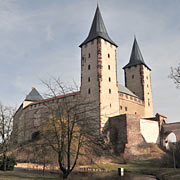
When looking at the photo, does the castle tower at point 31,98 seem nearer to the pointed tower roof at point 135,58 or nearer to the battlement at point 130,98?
the pointed tower roof at point 135,58

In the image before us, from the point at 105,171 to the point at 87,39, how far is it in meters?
24.1

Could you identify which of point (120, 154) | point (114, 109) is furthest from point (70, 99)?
point (114, 109)

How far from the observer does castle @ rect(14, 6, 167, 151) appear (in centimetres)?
3462

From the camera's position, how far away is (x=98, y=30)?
1671 inches

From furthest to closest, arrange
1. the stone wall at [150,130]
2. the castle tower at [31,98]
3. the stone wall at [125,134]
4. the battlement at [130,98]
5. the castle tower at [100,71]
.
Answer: the castle tower at [31,98] → the battlement at [130,98] → the castle tower at [100,71] → the stone wall at [150,130] → the stone wall at [125,134]

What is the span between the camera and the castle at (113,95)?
34.6 metres

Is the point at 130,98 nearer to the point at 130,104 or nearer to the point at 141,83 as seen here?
the point at 130,104

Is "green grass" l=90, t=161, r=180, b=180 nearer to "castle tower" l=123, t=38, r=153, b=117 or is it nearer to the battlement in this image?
the battlement

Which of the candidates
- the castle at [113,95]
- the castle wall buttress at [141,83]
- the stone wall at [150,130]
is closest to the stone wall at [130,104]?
the castle at [113,95]

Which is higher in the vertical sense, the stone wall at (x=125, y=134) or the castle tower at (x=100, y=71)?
the castle tower at (x=100, y=71)

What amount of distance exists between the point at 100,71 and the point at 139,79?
45.9ft

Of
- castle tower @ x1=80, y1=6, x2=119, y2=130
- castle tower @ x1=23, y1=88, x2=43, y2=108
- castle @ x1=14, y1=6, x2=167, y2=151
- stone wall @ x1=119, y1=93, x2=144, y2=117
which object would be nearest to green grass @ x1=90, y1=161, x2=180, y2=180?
castle @ x1=14, y1=6, x2=167, y2=151

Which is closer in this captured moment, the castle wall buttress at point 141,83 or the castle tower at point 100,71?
the castle tower at point 100,71

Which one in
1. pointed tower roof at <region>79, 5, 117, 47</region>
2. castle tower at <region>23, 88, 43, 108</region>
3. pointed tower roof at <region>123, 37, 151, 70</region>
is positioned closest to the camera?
pointed tower roof at <region>79, 5, 117, 47</region>
